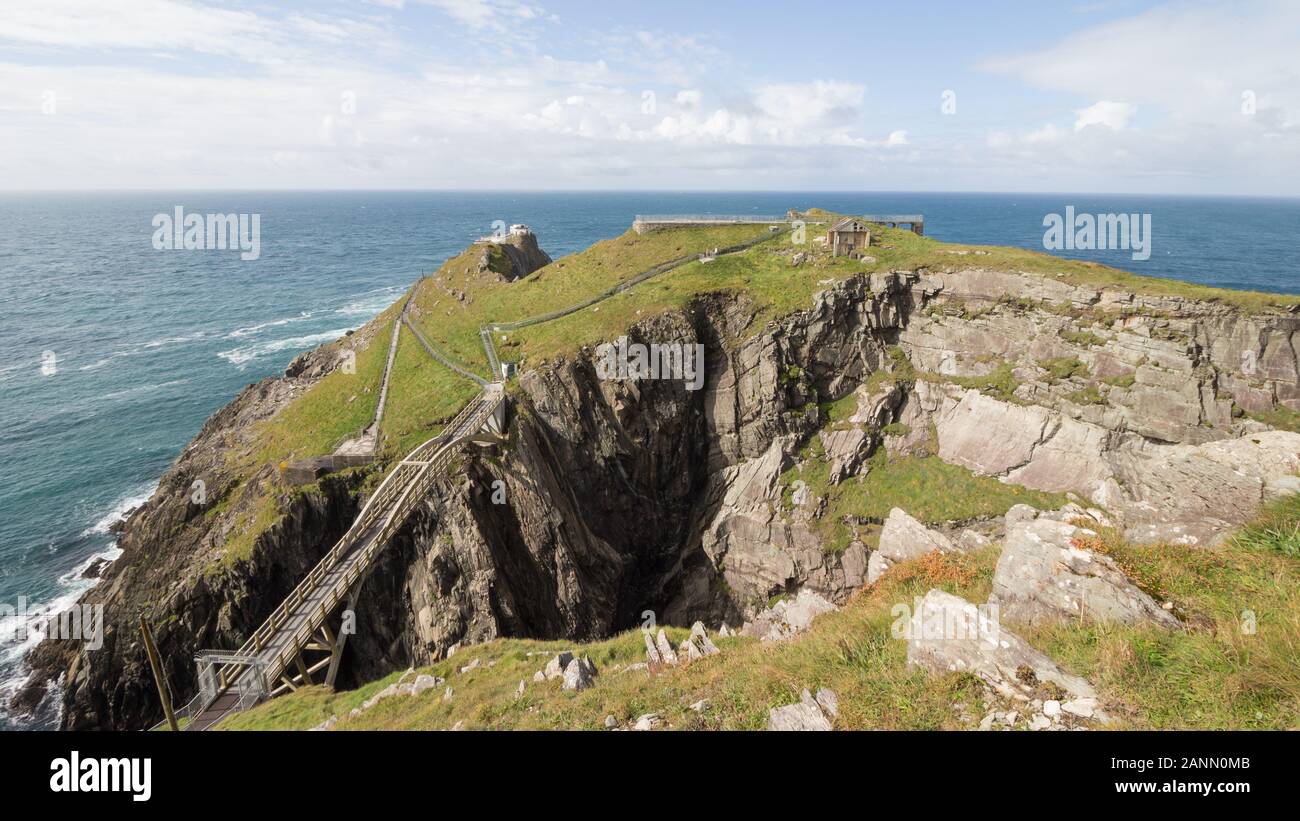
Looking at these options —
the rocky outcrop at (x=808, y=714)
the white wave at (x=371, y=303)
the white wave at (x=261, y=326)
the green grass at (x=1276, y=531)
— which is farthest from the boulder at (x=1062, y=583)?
the white wave at (x=261, y=326)

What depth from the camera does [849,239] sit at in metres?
53.1

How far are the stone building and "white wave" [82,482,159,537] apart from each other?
226 feet

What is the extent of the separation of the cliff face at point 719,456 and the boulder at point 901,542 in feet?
5.09

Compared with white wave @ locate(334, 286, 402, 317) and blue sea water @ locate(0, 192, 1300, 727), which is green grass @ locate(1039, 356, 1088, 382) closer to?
blue sea water @ locate(0, 192, 1300, 727)

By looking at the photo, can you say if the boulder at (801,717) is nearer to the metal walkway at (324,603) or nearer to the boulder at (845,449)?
the metal walkway at (324,603)

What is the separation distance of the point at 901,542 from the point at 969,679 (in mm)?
31921

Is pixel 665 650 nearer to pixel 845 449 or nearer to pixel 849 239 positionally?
pixel 845 449

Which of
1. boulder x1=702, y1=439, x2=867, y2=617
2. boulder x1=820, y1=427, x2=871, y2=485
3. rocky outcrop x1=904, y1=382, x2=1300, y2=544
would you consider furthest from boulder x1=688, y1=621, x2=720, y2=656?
boulder x1=820, y1=427, x2=871, y2=485

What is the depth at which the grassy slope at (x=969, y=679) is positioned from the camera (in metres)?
8.82

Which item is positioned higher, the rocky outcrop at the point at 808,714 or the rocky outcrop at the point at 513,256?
the rocky outcrop at the point at 513,256

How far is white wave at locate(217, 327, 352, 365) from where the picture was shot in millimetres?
80569

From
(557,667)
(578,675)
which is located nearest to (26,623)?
(557,667)
